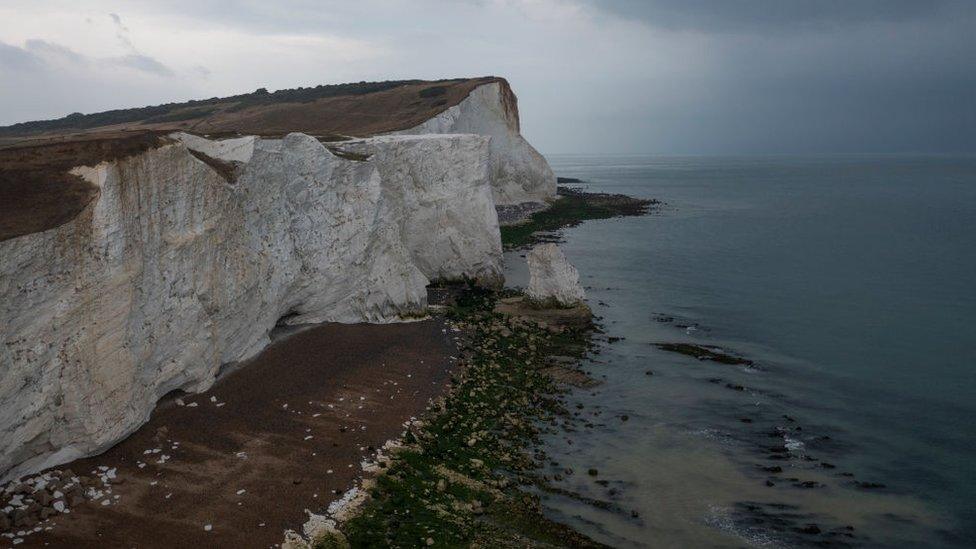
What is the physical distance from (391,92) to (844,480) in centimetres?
6395

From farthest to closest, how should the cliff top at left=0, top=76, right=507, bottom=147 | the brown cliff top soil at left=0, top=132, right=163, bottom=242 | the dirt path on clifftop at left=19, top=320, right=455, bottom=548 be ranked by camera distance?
the cliff top at left=0, top=76, right=507, bottom=147 < the brown cliff top soil at left=0, top=132, right=163, bottom=242 < the dirt path on clifftop at left=19, top=320, right=455, bottom=548

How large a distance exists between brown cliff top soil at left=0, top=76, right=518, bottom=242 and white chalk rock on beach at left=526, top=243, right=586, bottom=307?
12.1 meters

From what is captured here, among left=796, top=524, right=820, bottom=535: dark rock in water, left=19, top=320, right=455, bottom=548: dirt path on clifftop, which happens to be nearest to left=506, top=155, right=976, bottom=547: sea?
left=796, top=524, right=820, bottom=535: dark rock in water

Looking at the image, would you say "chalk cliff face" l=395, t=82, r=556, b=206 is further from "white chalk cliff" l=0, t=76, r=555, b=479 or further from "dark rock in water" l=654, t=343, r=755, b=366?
"dark rock in water" l=654, t=343, r=755, b=366

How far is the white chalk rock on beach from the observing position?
31.3m

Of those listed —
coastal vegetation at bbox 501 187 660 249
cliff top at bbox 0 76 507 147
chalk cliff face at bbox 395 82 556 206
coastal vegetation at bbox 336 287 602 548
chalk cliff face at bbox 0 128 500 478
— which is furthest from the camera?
chalk cliff face at bbox 395 82 556 206

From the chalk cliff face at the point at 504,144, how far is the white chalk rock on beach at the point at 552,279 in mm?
30557

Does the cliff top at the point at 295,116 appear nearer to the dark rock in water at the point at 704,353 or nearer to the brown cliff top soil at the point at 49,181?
the dark rock in water at the point at 704,353

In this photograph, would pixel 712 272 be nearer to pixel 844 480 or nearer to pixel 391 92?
pixel 844 480

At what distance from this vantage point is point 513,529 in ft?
48.2

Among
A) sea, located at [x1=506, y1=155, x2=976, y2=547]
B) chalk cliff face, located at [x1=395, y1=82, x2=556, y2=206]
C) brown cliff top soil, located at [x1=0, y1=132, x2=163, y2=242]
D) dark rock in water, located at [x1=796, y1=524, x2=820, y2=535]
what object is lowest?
dark rock in water, located at [x1=796, y1=524, x2=820, y2=535]

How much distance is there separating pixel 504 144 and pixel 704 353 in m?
47.9

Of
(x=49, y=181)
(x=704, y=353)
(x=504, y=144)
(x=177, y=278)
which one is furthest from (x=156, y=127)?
(x=704, y=353)

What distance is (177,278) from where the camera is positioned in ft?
56.4
